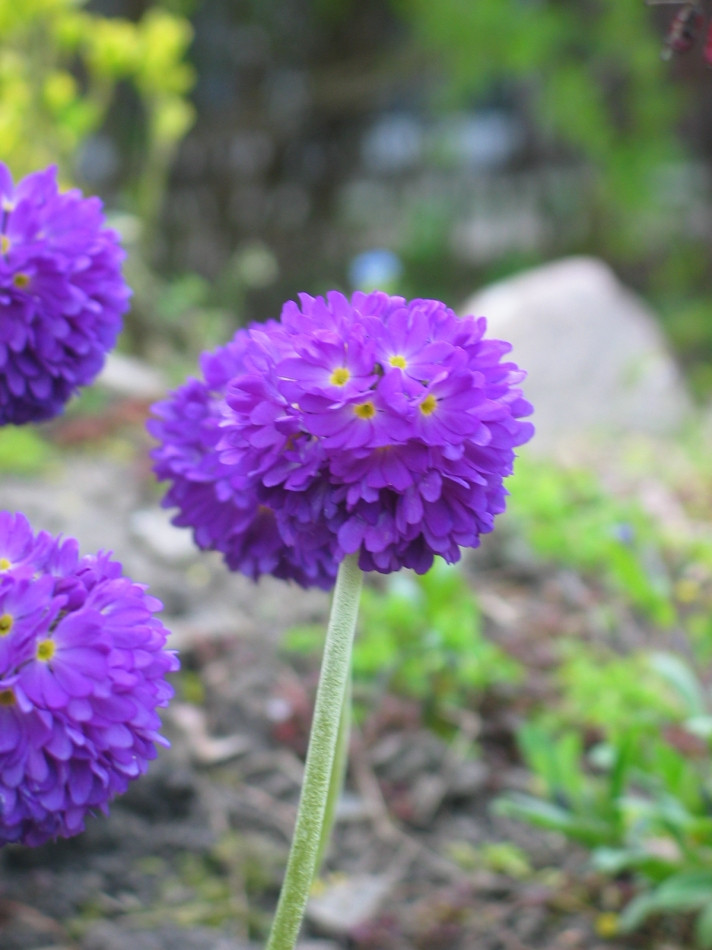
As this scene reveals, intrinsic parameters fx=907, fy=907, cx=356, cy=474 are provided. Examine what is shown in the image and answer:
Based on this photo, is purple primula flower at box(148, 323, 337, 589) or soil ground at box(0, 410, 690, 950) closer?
purple primula flower at box(148, 323, 337, 589)

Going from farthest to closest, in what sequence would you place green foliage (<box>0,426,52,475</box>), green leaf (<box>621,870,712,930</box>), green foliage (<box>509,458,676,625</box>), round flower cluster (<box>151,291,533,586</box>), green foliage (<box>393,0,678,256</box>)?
green foliage (<box>393,0,678,256</box>) → green foliage (<box>0,426,52,475</box>) → green foliage (<box>509,458,676,625</box>) → green leaf (<box>621,870,712,930</box>) → round flower cluster (<box>151,291,533,586</box>)

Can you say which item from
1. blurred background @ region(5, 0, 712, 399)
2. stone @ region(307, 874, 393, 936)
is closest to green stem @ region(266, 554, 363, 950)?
stone @ region(307, 874, 393, 936)

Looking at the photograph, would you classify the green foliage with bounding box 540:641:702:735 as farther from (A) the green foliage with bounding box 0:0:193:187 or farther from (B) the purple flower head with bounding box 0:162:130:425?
(A) the green foliage with bounding box 0:0:193:187

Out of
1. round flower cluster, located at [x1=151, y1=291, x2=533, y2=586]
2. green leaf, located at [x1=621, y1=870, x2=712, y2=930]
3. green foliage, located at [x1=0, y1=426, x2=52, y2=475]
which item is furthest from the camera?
green foliage, located at [x1=0, y1=426, x2=52, y2=475]

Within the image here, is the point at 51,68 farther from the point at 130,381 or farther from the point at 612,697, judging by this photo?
the point at 612,697

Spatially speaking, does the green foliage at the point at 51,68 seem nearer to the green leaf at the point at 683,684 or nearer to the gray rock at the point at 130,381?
the gray rock at the point at 130,381

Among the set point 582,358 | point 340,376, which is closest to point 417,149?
point 582,358

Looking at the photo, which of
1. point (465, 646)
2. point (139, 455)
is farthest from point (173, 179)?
point (465, 646)

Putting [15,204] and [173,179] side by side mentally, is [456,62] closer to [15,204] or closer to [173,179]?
[173,179]
